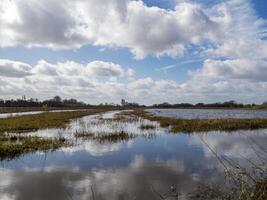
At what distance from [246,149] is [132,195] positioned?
9.60 meters

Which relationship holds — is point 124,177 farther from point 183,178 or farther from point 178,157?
point 178,157

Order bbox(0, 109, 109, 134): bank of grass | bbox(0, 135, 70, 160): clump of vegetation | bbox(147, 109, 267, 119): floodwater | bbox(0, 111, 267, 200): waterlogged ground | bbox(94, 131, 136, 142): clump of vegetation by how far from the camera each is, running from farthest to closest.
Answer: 1. bbox(147, 109, 267, 119): floodwater
2. bbox(0, 109, 109, 134): bank of grass
3. bbox(94, 131, 136, 142): clump of vegetation
4. bbox(0, 135, 70, 160): clump of vegetation
5. bbox(0, 111, 267, 200): waterlogged ground

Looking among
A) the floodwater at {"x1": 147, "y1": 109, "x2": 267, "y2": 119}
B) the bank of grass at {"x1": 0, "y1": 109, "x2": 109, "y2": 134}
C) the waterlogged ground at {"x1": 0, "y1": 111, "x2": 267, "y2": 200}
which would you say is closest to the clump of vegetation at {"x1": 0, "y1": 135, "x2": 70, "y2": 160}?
the waterlogged ground at {"x1": 0, "y1": 111, "x2": 267, "y2": 200}

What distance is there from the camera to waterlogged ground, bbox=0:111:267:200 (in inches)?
347

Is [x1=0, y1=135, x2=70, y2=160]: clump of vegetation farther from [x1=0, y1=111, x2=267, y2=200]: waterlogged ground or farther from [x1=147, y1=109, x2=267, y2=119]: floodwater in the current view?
[x1=147, y1=109, x2=267, y2=119]: floodwater

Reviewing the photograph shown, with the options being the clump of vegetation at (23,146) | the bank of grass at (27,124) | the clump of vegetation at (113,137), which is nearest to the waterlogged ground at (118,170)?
the clump of vegetation at (23,146)

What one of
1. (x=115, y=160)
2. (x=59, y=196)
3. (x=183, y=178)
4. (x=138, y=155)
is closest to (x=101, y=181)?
(x=59, y=196)

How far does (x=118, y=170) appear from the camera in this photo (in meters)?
11.6

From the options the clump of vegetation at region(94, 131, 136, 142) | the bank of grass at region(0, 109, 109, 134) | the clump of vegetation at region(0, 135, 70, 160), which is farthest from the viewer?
the bank of grass at region(0, 109, 109, 134)

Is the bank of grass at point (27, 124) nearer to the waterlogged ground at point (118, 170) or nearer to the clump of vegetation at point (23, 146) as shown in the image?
the clump of vegetation at point (23, 146)

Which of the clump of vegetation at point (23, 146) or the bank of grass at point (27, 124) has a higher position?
the bank of grass at point (27, 124)

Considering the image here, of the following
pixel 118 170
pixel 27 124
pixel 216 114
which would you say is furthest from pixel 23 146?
pixel 216 114

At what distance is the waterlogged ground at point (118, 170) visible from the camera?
8.81 m

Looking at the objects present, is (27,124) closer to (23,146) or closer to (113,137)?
(113,137)
